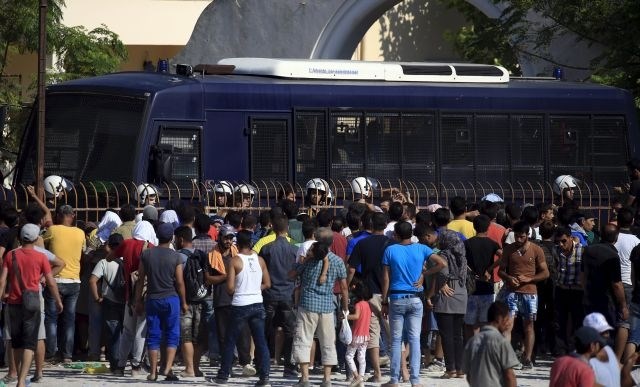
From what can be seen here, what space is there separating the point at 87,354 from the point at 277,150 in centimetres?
579

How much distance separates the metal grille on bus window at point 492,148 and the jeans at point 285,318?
25.2 ft

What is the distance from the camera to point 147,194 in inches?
792

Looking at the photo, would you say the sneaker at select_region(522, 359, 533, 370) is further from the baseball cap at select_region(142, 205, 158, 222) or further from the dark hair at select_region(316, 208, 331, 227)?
the baseball cap at select_region(142, 205, 158, 222)

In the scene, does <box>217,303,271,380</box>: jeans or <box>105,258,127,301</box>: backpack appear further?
<box>105,258,127,301</box>: backpack

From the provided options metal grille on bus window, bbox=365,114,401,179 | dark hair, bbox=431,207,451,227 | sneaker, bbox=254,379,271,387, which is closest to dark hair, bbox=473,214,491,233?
dark hair, bbox=431,207,451,227

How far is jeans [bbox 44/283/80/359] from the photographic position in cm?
1697

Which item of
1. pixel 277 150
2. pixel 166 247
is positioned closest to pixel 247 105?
pixel 277 150

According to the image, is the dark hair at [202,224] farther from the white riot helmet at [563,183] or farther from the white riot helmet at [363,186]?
the white riot helmet at [563,183]

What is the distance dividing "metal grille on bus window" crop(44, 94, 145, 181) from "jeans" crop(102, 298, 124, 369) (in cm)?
493

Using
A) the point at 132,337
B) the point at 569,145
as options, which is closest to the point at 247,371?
the point at 132,337

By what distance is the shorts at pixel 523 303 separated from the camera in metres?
17.2

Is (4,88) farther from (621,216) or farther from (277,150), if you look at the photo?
(621,216)

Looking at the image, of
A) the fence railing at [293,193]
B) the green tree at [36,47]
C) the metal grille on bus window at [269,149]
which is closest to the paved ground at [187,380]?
the fence railing at [293,193]

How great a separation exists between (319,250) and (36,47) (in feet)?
53.2
